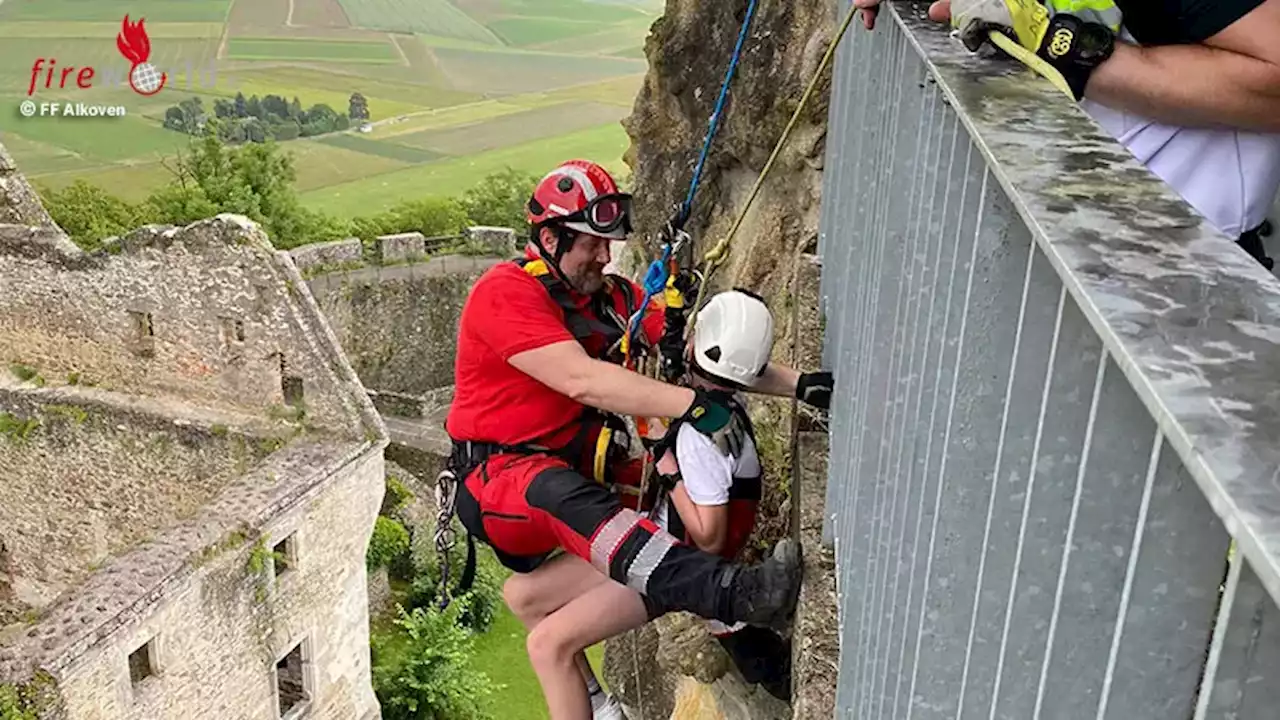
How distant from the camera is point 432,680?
15344 millimetres

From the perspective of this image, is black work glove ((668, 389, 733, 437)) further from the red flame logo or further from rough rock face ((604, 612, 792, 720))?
the red flame logo

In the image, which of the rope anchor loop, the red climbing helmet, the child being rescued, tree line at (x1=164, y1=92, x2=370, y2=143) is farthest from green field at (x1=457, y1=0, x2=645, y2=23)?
the child being rescued

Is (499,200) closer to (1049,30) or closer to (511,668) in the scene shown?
(511,668)

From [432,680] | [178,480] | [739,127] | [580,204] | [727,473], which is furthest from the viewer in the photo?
[432,680]

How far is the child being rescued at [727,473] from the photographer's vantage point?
13.8 feet

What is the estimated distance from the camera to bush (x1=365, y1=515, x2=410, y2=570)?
18.8m

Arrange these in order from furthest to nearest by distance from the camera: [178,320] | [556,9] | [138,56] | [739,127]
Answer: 1. [556,9]
2. [138,56]
3. [178,320]
4. [739,127]

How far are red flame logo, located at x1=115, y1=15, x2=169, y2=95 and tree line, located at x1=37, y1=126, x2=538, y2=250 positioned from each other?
24.7ft

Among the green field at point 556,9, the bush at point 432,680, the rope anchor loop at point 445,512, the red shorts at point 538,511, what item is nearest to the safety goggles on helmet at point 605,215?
the red shorts at point 538,511

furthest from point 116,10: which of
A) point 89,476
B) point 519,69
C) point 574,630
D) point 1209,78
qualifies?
point 1209,78

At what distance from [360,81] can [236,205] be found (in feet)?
55.7

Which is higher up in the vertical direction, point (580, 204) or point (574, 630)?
point (580, 204)

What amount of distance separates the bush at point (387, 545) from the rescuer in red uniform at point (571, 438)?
1429cm

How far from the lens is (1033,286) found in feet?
4.97
